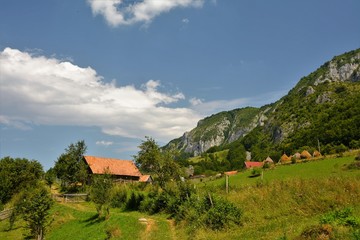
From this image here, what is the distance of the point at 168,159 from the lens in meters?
39.8

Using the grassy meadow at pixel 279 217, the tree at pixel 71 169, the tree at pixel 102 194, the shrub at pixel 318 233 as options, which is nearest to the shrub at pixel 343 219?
the grassy meadow at pixel 279 217

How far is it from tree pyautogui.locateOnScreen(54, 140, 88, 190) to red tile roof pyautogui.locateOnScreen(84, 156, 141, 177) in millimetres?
4353

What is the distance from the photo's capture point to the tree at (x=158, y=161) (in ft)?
130

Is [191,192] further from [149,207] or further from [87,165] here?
[87,165]

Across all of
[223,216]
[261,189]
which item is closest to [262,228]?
[223,216]

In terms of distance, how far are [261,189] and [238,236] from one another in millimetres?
7984

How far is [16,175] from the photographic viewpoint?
215ft

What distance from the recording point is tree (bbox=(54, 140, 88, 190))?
60812 millimetres

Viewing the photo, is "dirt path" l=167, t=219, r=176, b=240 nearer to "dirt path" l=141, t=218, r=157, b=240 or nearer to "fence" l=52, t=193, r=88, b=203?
"dirt path" l=141, t=218, r=157, b=240

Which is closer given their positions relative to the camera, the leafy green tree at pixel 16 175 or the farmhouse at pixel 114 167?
the leafy green tree at pixel 16 175

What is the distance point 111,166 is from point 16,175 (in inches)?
755

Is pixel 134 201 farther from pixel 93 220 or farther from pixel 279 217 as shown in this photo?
pixel 279 217

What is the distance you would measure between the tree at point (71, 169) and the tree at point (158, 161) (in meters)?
23.6

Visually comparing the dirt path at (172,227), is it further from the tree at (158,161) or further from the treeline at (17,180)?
the treeline at (17,180)
